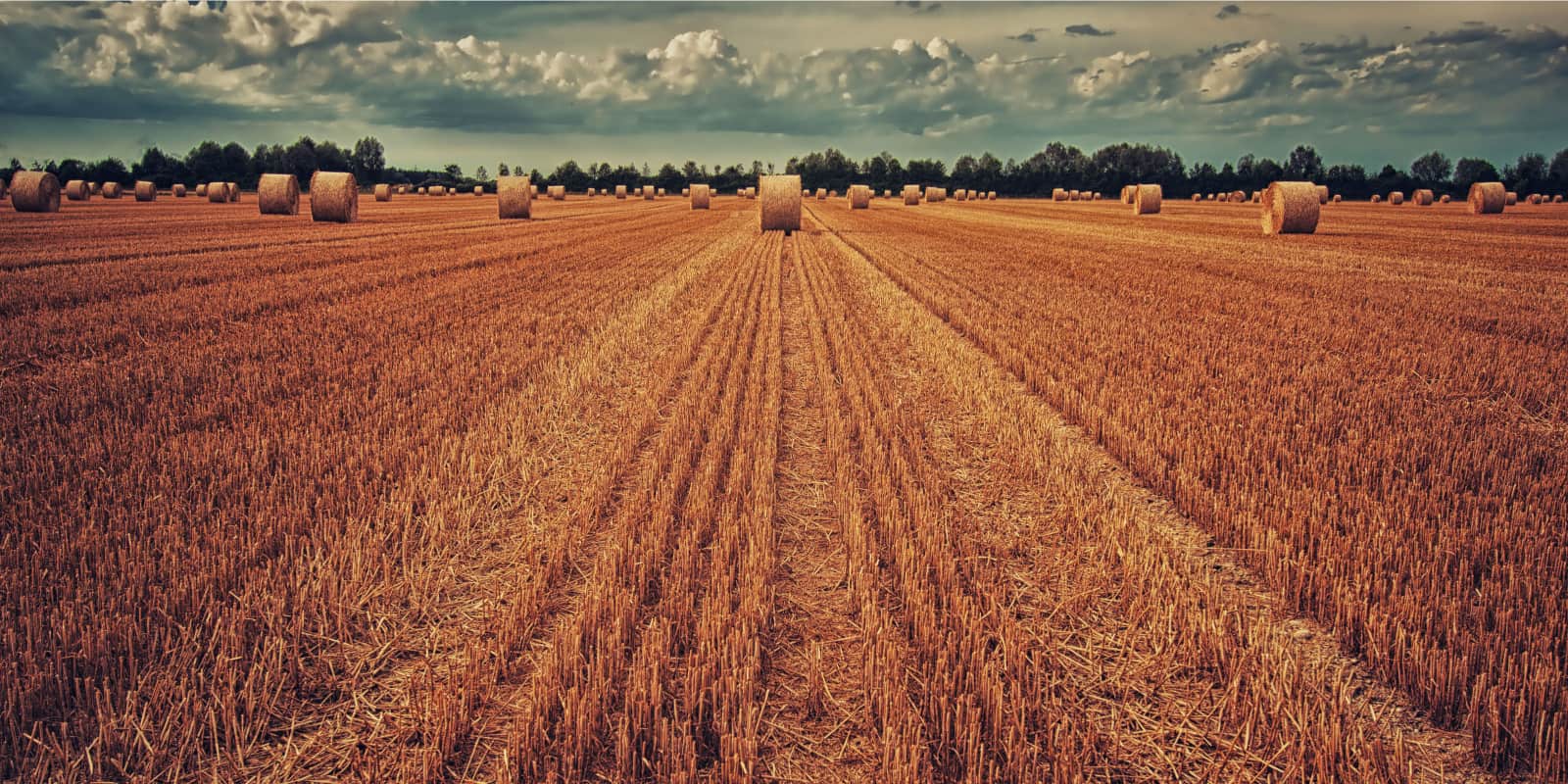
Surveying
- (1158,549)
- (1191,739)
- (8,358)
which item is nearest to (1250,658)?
(1191,739)

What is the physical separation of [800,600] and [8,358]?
27.6 feet

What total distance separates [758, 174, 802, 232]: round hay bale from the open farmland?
19.4m

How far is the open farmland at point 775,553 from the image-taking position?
2799 millimetres

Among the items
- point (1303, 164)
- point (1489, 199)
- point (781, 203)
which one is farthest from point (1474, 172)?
point (781, 203)

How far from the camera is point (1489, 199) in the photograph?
42.9m

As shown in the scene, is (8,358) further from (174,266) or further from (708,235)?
(708,235)

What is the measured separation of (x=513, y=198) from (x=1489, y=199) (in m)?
49.1

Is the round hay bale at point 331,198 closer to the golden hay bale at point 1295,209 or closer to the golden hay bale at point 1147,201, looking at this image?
the golden hay bale at point 1295,209

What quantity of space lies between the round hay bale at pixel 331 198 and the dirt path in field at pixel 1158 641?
28.5 metres

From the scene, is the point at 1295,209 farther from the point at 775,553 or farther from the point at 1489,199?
the point at 775,553

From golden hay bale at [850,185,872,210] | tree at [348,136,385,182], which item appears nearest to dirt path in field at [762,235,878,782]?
golden hay bale at [850,185,872,210]

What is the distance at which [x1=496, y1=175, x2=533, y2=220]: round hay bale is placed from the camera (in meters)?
37.1

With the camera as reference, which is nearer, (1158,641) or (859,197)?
(1158,641)

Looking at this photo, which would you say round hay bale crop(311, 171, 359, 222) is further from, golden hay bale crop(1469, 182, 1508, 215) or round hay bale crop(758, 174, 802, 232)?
golden hay bale crop(1469, 182, 1508, 215)
